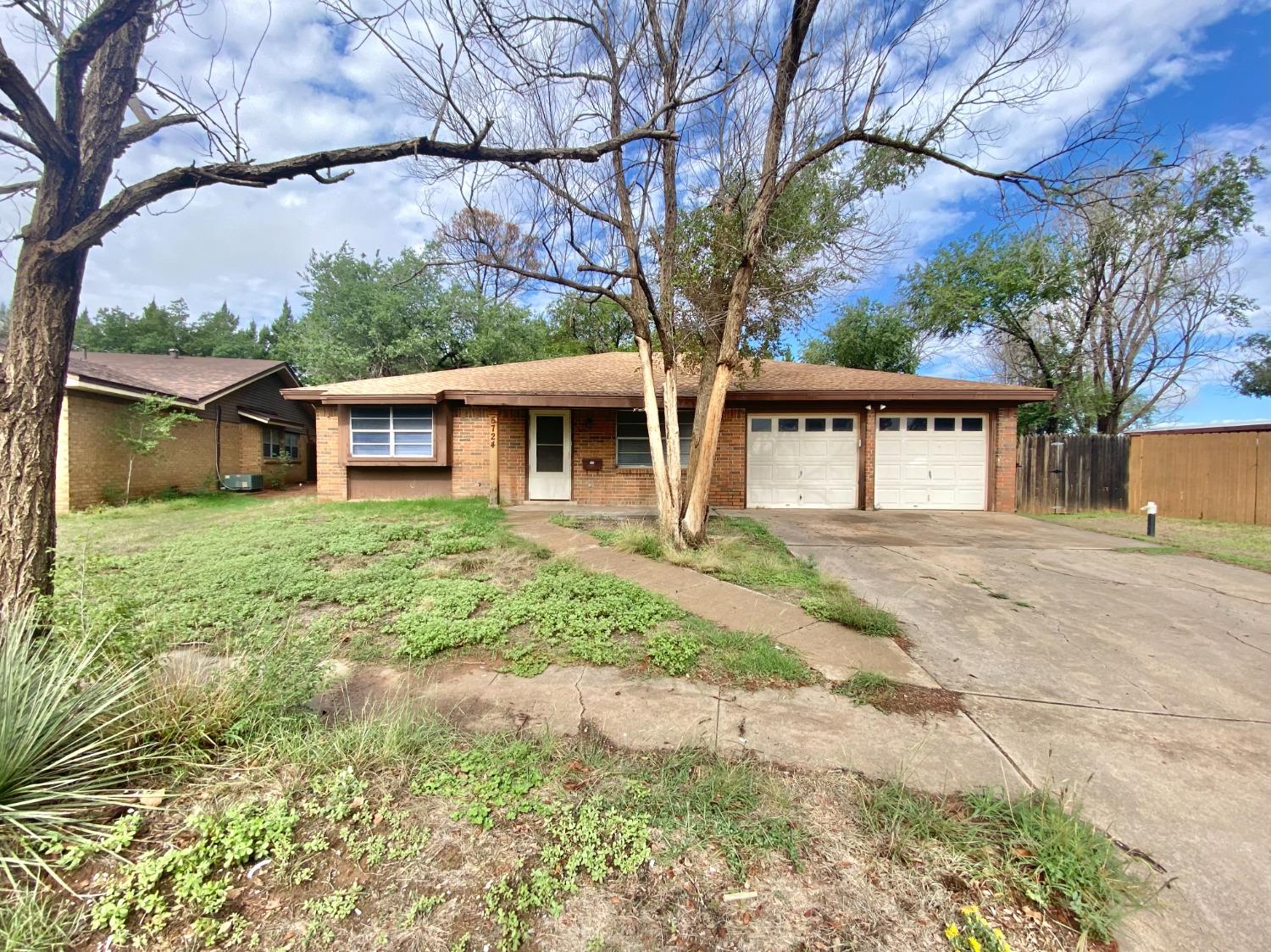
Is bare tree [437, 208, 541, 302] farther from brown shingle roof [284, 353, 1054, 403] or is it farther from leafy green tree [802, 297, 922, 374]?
leafy green tree [802, 297, 922, 374]

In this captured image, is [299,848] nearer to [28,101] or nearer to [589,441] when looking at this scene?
[28,101]

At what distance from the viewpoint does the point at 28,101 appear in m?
2.43

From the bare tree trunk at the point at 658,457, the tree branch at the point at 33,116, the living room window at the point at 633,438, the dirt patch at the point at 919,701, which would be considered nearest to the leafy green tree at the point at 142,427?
the living room window at the point at 633,438

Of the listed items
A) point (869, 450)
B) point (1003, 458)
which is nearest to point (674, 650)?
point (869, 450)

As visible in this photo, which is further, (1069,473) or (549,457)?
(1069,473)

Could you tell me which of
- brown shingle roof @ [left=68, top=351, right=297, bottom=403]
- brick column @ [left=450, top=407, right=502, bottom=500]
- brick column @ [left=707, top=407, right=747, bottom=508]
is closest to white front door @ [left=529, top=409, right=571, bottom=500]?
brick column @ [left=450, top=407, right=502, bottom=500]

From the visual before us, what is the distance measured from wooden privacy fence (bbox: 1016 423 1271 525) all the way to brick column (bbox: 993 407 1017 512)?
3.09 feet

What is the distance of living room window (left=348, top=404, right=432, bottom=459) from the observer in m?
10.7

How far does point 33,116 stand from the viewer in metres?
2.46

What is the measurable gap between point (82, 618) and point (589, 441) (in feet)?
28.7

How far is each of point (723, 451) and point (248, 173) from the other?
910cm

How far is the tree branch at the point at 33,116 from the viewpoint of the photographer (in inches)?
93.4

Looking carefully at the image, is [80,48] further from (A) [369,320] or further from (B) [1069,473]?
(A) [369,320]

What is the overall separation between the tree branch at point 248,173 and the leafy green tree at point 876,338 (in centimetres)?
1781
